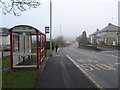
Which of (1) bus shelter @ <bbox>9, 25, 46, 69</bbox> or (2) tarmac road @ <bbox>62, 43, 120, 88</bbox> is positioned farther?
(1) bus shelter @ <bbox>9, 25, 46, 69</bbox>

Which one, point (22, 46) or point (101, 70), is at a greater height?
point (22, 46)

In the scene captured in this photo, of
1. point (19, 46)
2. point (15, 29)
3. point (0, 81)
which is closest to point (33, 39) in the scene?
point (19, 46)

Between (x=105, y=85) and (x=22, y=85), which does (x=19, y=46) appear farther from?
(x=105, y=85)

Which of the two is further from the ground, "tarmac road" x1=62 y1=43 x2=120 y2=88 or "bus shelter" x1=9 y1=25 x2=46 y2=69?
"bus shelter" x1=9 y1=25 x2=46 y2=69

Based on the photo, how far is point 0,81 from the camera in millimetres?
6516

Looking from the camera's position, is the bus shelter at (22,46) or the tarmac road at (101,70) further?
the bus shelter at (22,46)

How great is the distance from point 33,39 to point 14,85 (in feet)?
35.6

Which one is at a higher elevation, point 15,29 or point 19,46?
point 15,29

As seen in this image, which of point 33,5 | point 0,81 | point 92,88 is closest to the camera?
point 92,88

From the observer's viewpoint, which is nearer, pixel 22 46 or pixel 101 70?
pixel 101 70

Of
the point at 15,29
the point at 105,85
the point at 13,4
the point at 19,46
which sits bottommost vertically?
the point at 105,85

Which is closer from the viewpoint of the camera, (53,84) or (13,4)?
(53,84)

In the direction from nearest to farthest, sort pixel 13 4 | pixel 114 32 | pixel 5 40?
pixel 13 4, pixel 5 40, pixel 114 32

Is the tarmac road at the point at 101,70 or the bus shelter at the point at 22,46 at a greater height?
the bus shelter at the point at 22,46
